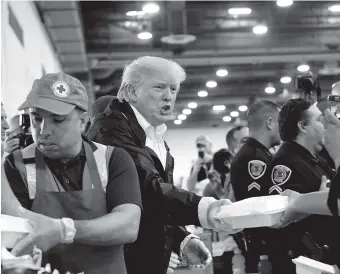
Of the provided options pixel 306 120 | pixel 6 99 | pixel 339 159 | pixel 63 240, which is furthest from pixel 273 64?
pixel 63 240

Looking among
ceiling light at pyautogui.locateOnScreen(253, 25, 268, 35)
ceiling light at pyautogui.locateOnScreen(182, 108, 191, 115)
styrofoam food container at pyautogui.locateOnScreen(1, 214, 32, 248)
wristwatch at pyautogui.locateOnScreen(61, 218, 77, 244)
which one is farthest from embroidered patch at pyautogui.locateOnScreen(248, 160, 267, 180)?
ceiling light at pyautogui.locateOnScreen(182, 108, 191, 115)

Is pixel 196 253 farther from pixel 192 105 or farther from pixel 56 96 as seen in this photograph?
pixel 192 105

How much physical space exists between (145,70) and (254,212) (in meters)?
0.98

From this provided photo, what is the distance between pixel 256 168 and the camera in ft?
12.8

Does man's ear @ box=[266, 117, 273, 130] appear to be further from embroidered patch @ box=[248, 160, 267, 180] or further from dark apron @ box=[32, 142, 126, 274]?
dark apron @ box=[32, 142, 126, 274]

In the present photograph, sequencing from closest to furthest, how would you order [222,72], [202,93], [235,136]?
[235,136], [222,72], [202,93]

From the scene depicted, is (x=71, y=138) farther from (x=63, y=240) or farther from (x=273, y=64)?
(x=273, y=64)

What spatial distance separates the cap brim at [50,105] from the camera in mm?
1778

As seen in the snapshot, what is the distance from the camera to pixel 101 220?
5.76 feet

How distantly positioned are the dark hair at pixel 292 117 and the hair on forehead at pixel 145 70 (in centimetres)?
89

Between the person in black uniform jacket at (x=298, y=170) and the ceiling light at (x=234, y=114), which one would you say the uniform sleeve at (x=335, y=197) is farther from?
the ceiling light at (x=234, y=114)

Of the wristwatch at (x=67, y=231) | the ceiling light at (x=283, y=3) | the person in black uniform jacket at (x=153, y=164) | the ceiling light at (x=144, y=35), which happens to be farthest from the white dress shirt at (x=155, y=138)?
the ceiling light at (x=144, y=35)

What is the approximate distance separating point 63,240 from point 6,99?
3.74 metres

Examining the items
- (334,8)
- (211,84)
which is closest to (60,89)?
(334,8)
